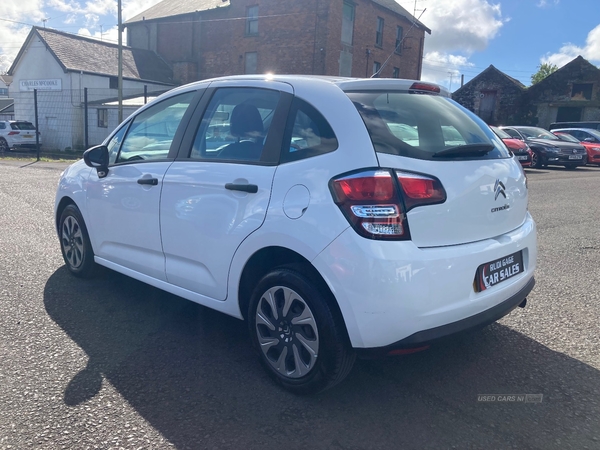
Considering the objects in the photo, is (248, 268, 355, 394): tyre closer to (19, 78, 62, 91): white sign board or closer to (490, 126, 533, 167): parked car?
(490, 126, 533, 167): parked car

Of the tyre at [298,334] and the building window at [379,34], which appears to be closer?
the tyre at [298,334]

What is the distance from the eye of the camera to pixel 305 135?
3203mm

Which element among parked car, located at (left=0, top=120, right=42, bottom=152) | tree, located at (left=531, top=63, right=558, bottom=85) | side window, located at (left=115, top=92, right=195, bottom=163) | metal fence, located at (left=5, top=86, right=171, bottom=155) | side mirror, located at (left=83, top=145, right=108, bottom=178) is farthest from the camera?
tree, located at (left=531, top=63, right=558, bottom=85)

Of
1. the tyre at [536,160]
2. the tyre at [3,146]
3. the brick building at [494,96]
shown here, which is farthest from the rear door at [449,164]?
the brick building at [494,96]

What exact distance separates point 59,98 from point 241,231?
30524 millimetres

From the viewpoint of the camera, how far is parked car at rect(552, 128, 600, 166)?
21.0 m

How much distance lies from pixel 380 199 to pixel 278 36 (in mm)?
32790

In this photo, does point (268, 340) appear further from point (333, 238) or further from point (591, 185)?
point (591, 185)

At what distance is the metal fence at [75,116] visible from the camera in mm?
27625

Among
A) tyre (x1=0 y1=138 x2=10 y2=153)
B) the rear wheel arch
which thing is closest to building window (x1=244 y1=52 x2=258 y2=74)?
tyre (x1=0 y1=138 x2=10 y2=153)

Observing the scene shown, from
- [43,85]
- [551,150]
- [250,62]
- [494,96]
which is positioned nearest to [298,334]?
[551,150]

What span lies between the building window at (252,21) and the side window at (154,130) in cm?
3239

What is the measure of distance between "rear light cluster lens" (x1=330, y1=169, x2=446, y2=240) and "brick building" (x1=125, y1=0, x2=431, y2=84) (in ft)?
93.7

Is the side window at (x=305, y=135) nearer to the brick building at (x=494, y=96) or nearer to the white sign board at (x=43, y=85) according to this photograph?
the white sign board at (x=43, y=85)
